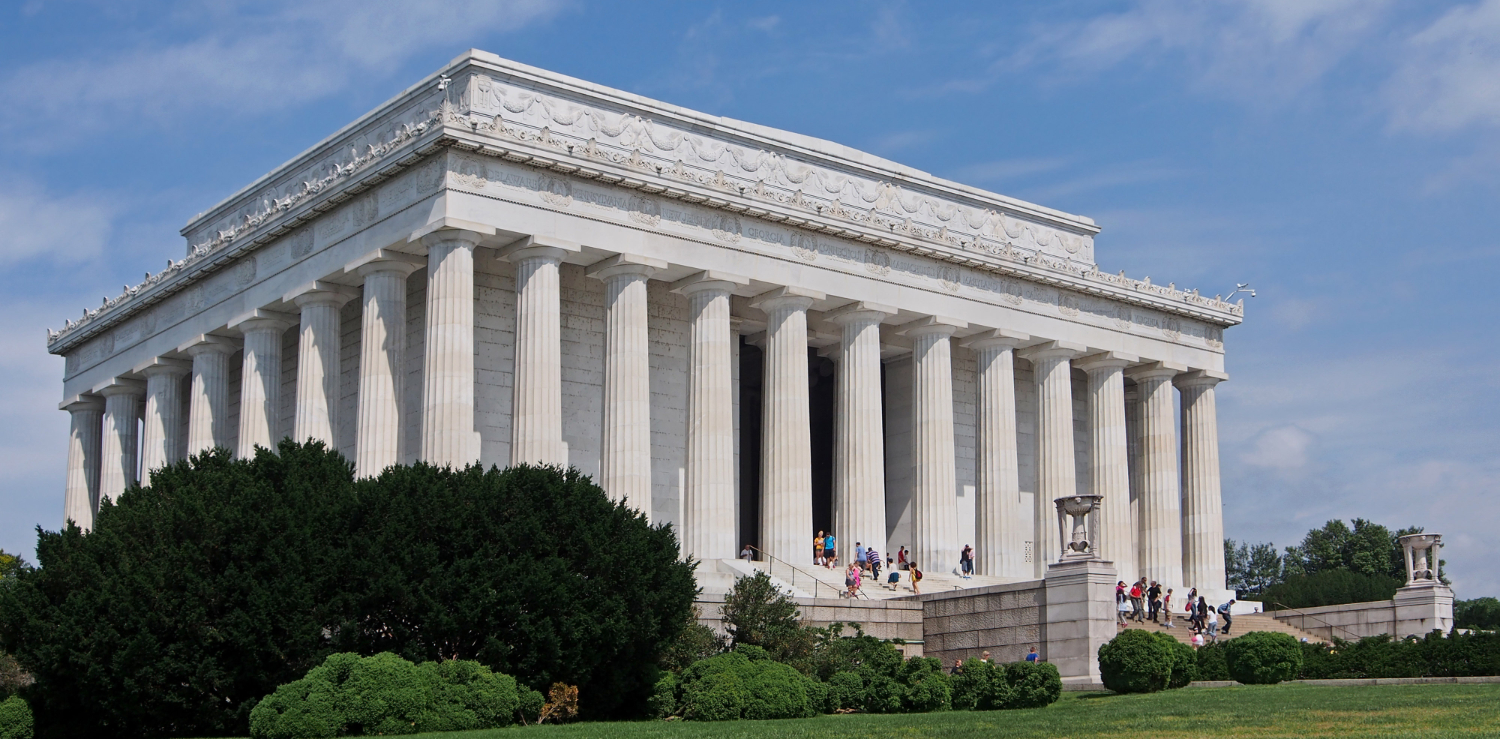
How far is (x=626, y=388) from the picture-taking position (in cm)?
4938

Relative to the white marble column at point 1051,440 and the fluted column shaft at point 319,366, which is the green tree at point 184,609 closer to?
the fluted column shaft at point 319,366

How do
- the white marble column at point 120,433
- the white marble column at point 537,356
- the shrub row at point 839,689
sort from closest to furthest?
the shrub row at point 839,689
the white marble column at point 537,356
the white marble column at point 120,433

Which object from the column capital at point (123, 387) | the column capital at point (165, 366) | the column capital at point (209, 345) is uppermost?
the column capital at point (209, 345)

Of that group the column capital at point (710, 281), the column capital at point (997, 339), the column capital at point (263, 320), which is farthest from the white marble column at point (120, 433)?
the column capital at point (997, 339)

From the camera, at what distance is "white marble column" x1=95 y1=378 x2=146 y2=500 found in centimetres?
6353

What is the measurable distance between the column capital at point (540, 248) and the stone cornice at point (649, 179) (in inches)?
82.6

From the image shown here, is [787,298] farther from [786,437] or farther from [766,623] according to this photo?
[766,623]

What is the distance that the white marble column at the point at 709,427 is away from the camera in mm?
51000

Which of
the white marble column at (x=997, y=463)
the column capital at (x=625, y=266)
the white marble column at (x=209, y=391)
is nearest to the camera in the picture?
the column capital at (x=625, y=266)

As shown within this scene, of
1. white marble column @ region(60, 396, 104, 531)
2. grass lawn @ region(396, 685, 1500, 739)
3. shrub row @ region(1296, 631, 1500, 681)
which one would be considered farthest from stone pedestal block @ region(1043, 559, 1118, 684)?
white marble column @ region(60, 396, 104, 531)

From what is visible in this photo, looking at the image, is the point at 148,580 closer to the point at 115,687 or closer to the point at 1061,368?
the point at 115,687

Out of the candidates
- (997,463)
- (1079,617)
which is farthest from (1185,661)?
(997,463)

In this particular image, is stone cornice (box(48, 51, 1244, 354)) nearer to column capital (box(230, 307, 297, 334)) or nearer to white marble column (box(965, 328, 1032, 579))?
column capital (box(230, 307, 297, 334))

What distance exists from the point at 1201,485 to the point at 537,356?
30.1 meters
